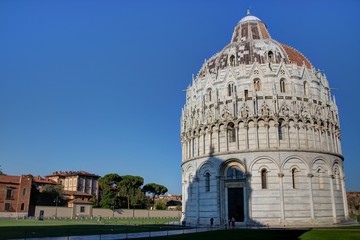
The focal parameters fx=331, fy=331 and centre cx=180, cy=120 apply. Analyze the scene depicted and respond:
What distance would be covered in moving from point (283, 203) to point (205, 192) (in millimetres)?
9249

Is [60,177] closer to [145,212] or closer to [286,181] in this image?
[145,212]

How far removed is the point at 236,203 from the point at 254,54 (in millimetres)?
19549

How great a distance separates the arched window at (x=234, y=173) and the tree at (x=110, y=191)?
42.9m

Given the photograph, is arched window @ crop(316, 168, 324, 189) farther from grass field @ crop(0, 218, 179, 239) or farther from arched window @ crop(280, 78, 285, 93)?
grass field @ crop(0, 218, 179, 239)

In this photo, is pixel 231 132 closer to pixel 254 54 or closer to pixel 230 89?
pixel 230 89

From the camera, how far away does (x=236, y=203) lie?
37875 mm

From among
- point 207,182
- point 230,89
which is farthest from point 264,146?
point 230,89

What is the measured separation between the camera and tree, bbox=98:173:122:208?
74856 millimetres

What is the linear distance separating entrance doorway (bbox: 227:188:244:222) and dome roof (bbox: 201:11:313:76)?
16.5 metres

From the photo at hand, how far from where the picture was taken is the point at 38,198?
7281 cm

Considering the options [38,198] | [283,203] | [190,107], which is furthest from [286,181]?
[38,198]

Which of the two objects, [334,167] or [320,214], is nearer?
[320,214]

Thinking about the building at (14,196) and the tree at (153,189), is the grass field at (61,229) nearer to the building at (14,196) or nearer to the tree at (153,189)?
the building at (14,196)

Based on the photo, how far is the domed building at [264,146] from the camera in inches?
1433
